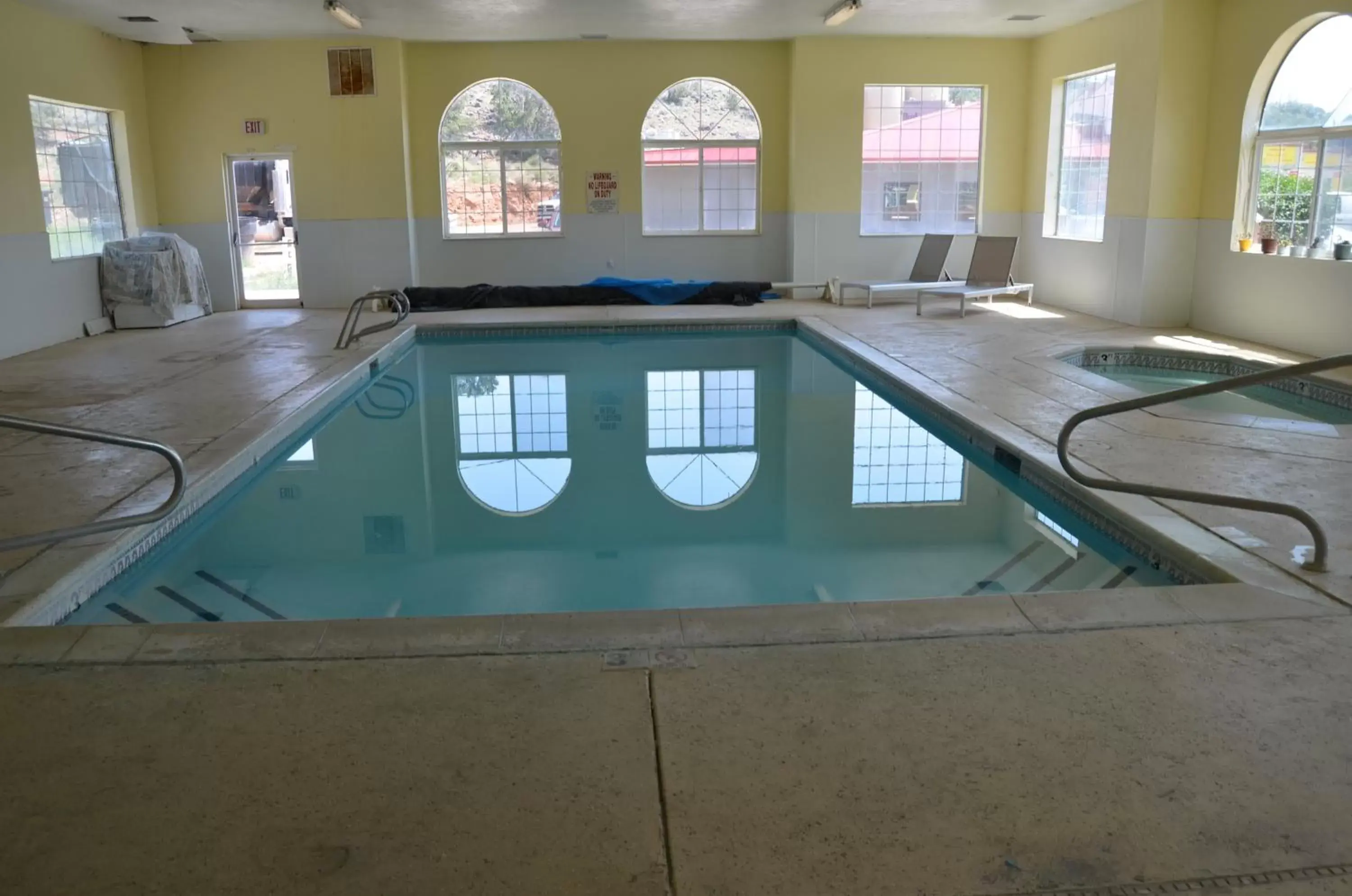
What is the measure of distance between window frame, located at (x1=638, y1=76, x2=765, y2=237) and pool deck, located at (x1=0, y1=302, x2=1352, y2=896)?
29.9 feet

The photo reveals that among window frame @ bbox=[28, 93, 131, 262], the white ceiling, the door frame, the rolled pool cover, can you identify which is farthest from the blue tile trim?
window frame @ bbox=[28, 93, 131, 262]

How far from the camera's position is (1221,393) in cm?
593

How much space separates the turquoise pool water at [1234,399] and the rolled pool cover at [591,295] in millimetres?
4583

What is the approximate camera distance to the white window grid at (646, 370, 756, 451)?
6.45 metres

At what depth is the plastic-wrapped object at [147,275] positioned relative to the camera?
10.1 metres

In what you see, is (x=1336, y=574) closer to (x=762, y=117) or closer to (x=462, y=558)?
(x=462, y=558)

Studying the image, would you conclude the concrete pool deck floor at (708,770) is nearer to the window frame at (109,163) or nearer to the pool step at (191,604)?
the pool step at (191,604)

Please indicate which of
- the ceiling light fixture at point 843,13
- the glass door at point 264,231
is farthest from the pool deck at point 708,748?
the glass door at point 264,231

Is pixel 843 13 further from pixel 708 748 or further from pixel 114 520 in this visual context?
pixel 708 748

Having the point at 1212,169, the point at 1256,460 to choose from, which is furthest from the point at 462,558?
the point at 1212,169

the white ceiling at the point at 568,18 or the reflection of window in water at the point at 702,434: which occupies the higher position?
the white ceiling at the point at 568,18

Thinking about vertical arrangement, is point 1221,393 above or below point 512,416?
above

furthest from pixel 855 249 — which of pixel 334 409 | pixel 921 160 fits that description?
pixel 334 409

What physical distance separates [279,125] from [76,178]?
2223 mm
